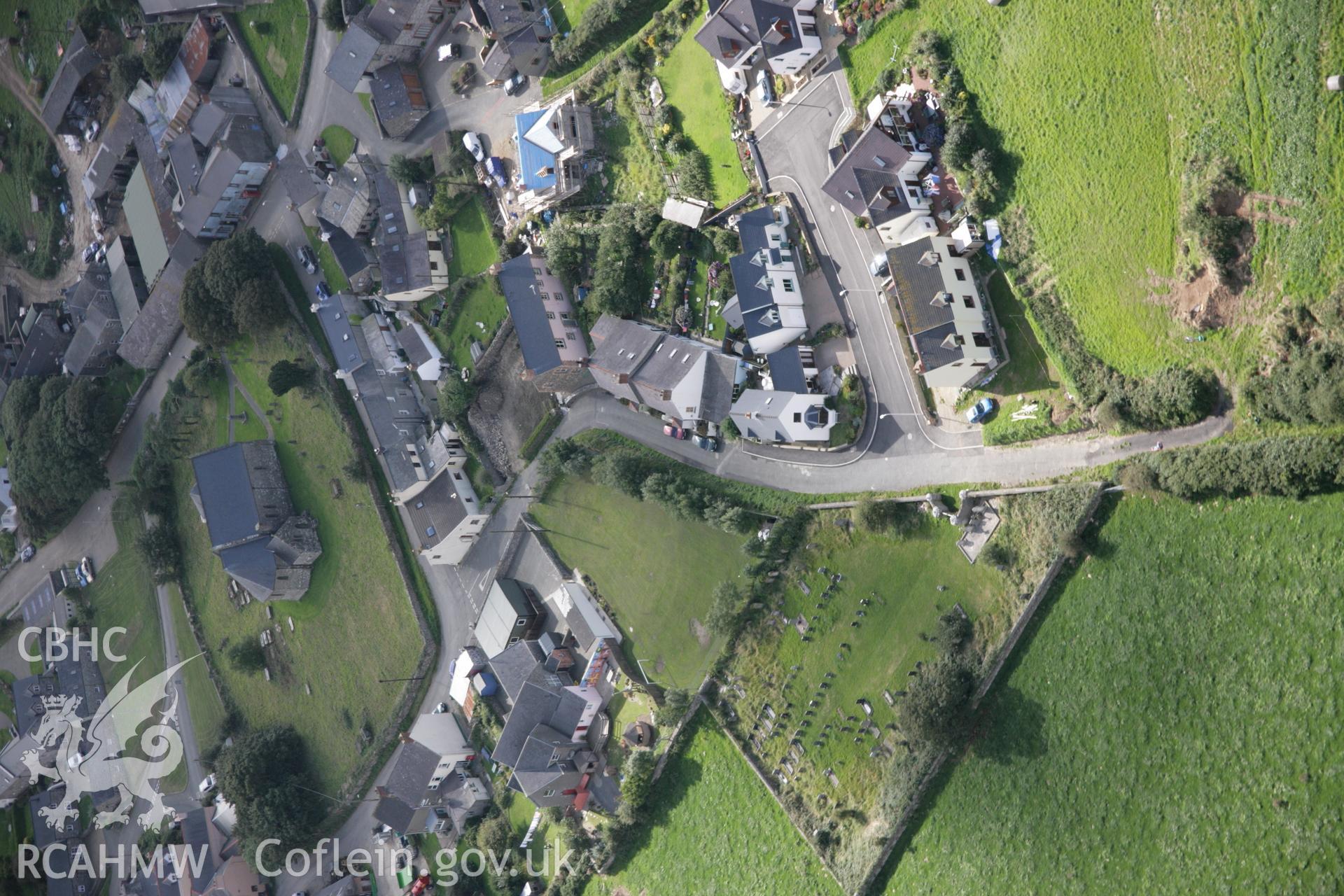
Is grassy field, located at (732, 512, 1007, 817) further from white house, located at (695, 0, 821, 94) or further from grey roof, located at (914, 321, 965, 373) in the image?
white house, located at (695, 0, 821, 94)

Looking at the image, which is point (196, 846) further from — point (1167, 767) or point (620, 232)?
point (1167, 767)

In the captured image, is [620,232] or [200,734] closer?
[620,232]

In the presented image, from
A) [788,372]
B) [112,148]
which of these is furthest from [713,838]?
[112,148]

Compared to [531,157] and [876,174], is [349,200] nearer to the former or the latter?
[531,157]

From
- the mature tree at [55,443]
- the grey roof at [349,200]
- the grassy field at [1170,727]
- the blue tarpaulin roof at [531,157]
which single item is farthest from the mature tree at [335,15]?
the grassy field at [1170,727]

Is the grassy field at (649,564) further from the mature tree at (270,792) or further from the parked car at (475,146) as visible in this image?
the mature tree at (270,792)

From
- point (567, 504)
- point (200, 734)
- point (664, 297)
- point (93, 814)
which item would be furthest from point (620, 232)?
point (93, 814)

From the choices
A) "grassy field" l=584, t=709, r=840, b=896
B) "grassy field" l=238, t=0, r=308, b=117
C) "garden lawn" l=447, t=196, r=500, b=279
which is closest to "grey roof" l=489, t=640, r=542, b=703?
"grassy field" l=584, t=709, r=840, b=896
